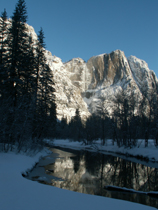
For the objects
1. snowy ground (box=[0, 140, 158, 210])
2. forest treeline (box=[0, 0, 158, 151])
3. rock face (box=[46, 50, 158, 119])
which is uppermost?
rock face (box=[46, 50, 158, 119])

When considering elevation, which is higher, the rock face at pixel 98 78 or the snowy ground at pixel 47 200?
the rock face at pixel 98 78

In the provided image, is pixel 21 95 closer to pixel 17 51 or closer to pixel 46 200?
pixel 17 51

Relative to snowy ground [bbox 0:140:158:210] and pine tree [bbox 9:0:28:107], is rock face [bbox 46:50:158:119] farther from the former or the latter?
snowy ground [bbox 0:140:158:210]

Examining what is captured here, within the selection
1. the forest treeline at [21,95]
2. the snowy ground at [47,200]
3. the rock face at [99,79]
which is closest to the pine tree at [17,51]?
the forest treeline at [21,95]

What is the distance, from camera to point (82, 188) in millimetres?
9281

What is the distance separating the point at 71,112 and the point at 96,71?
79.7 metres

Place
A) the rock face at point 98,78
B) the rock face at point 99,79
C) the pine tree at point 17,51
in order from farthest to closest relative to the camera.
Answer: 1. the rock face at point 99,79
2. the rock face at point 98,78
3. the pine tree at point 17,51

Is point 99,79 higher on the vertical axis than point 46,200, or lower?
higher

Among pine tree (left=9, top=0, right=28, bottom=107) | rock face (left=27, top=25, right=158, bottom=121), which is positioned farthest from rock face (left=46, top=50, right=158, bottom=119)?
pine tree (left=9, top=0, right=28, bottom=107)

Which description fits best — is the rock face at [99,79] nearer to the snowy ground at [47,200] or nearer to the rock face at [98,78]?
the rock face at [98,78]

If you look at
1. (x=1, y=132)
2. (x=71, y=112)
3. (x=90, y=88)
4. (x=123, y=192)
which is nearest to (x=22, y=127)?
(x=1, y=132)

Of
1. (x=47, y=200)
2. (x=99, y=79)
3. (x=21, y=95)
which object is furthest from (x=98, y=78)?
(x=47, y=200)

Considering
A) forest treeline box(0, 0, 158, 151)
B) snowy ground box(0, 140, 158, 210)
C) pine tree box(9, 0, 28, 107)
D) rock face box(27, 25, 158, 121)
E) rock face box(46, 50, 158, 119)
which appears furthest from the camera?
rock face box(46, 50, 158, 119)

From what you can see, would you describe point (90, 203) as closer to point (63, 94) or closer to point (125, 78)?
point (63, 94)
